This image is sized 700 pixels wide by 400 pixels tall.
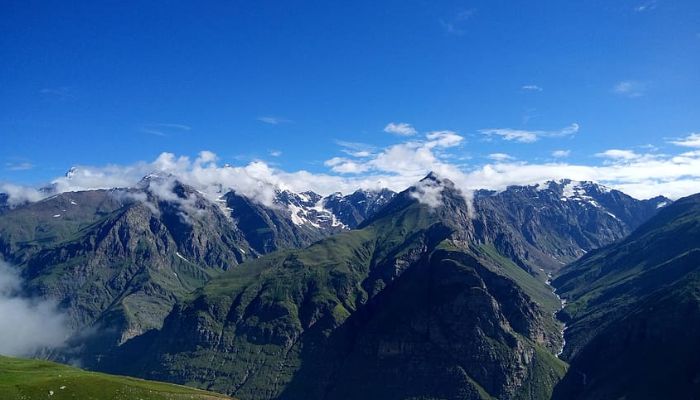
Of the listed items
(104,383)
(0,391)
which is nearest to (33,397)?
(0,391)

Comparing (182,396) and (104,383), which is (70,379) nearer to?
(104,383)

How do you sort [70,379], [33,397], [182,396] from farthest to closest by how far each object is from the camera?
[182,396]
[70,379]
[33,397]

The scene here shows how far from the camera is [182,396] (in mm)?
192875

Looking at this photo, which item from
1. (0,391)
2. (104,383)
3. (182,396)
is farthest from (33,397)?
(182,396)

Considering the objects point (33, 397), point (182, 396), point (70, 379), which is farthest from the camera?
point (182, 396)

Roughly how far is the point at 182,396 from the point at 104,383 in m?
26.1

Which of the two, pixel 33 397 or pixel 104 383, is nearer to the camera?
pixel 33 397

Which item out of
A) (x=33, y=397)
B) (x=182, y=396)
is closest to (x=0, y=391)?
(x=33, y=397)

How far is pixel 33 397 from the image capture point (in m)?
158

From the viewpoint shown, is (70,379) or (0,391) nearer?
(0,391)

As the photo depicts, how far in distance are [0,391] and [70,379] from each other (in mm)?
19840

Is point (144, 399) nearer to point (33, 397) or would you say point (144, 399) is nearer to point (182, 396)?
point (182, 396)

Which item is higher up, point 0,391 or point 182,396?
point 0,391

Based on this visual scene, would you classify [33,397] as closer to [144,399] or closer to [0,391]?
[0,391]
